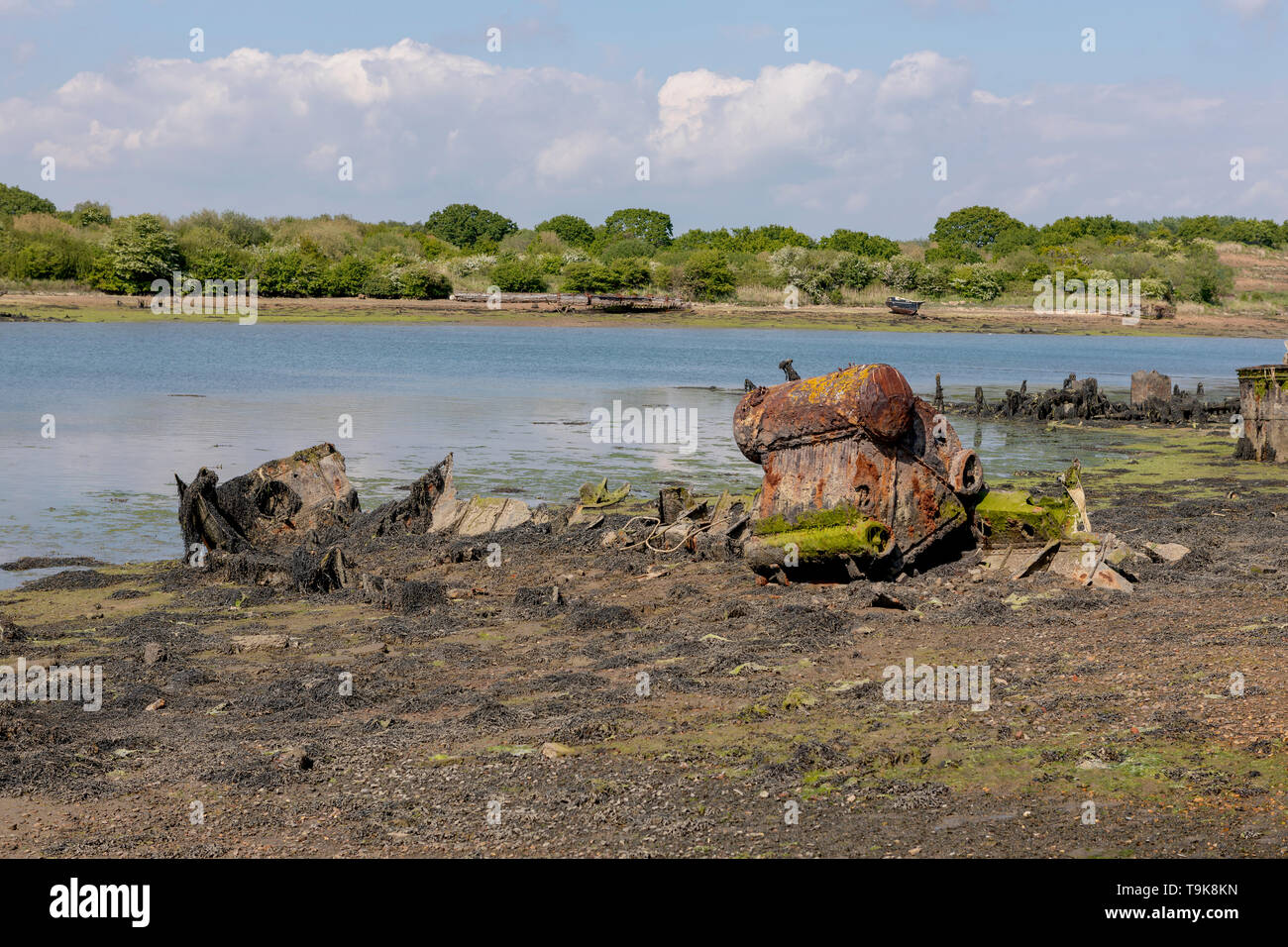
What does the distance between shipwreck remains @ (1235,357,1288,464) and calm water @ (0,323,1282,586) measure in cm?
293

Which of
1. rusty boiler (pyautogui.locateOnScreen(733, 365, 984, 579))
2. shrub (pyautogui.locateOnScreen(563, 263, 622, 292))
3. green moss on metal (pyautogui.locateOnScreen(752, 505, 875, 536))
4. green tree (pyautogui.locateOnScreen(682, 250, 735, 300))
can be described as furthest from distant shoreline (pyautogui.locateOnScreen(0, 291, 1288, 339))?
green moss on metal (pyautogui.locateOnScreen(752, 505, 875, 536))

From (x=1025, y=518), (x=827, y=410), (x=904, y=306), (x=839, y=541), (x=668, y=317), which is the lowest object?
(x=839, y=541)

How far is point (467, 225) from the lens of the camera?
471 ft

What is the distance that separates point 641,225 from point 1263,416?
4634 inches

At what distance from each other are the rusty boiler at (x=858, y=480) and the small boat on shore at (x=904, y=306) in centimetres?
7876

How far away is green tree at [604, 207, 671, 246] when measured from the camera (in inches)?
5231

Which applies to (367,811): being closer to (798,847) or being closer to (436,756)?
(436,756)

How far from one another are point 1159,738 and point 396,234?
116 m

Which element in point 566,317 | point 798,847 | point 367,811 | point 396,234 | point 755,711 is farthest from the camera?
point 396,234

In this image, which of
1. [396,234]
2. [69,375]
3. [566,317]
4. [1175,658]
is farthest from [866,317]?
[1175,658]

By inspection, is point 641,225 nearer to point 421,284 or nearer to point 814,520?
point 421,284

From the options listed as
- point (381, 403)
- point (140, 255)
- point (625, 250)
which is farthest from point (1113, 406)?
point (625, 250)

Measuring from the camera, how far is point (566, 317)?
85.6 metres

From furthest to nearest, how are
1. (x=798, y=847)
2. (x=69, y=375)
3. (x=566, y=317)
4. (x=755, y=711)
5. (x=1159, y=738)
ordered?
(x=566, y=317)
(x=69, y=375)
(x=755, y=711)
(x=1159, y=738)
(x=798, y=847)
